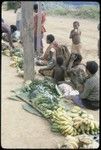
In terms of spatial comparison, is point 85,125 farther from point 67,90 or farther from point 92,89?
point 67,90

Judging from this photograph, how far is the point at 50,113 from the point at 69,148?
1.58 metres

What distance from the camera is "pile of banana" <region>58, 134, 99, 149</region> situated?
255 inches

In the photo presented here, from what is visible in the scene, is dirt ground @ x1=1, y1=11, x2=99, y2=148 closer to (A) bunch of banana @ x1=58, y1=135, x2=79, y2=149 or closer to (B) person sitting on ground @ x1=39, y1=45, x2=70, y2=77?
(A) bunch of banana @ x1=58, y1=135, x2=79, y2=149

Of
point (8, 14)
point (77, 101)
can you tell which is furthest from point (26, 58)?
point (8, 14)

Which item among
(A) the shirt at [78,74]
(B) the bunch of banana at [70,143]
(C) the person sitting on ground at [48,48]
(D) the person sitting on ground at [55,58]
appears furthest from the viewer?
(C) the person sitting on ground at [48,48]

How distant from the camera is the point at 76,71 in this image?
32.3 feet

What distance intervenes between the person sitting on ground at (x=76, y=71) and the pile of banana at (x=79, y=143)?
116 inches

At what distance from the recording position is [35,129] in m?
7.49

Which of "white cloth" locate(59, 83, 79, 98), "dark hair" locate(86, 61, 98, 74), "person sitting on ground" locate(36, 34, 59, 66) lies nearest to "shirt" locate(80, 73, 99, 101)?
"dark hair" locate(86, 61, 98, 74)

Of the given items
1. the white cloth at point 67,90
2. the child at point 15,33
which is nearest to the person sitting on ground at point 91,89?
the white cloth at point 67,90

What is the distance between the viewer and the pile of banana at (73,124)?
721cm

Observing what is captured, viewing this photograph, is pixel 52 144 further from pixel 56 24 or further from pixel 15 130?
pixel 56 24

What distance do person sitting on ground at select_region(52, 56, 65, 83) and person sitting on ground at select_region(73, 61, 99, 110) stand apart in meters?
1.51

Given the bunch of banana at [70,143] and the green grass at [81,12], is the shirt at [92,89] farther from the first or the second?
the green grass at [81,12]
